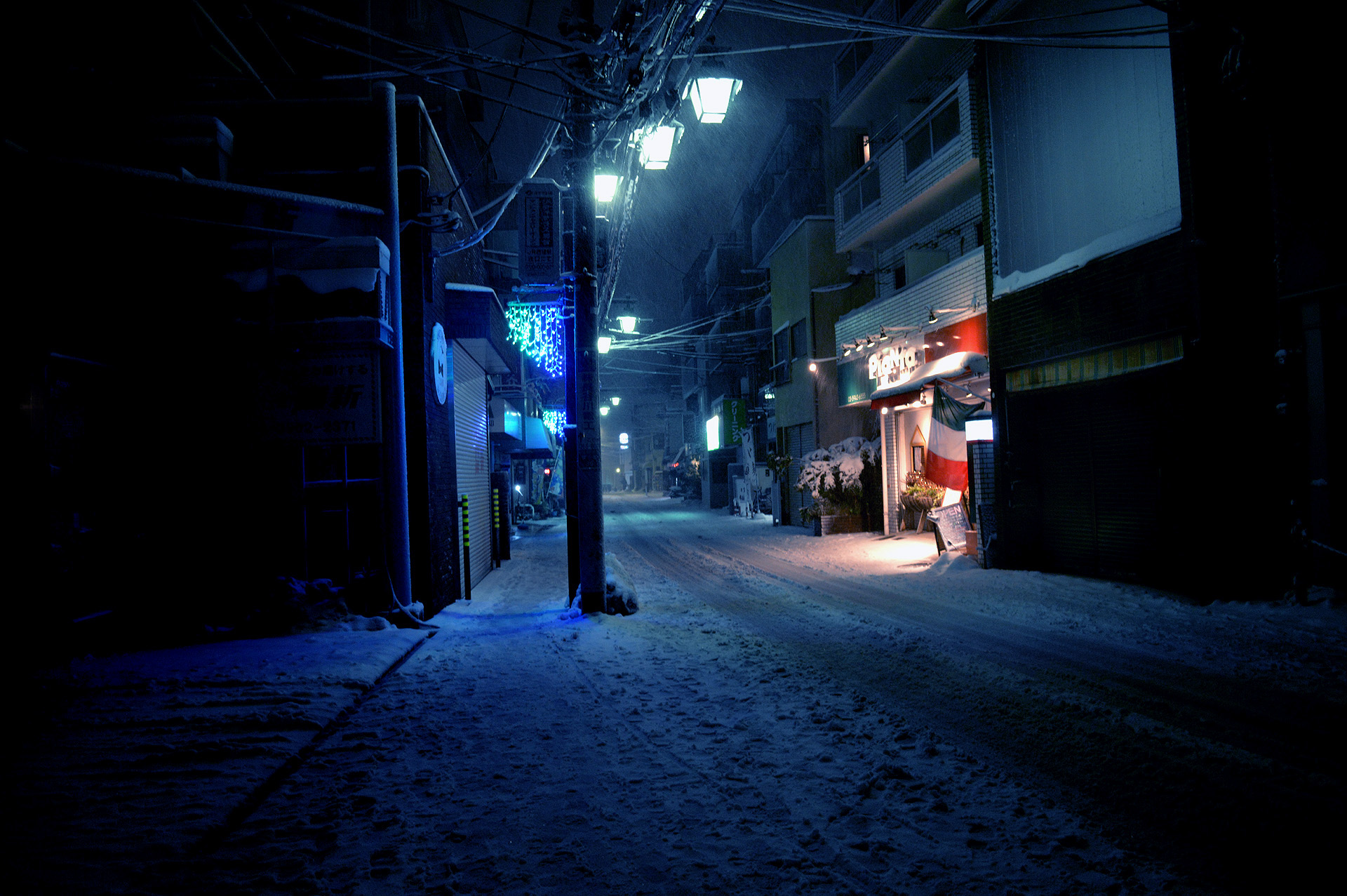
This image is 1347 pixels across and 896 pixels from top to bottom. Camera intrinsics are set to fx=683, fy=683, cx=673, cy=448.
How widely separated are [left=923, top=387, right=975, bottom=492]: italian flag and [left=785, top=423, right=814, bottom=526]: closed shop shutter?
26.2 feet

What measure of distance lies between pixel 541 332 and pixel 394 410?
434cm

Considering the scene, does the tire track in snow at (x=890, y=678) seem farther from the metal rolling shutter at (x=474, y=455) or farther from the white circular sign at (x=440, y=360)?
the white circular sign at (x=440, y=360)

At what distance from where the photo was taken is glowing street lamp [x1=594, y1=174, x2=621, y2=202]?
34.9ft

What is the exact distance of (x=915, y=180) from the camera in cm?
1770

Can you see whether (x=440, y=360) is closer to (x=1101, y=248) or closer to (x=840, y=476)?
(x=1101, y=248)

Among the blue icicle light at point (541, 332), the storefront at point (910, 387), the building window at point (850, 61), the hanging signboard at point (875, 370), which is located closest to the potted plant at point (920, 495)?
the storefront at point (910, 387)

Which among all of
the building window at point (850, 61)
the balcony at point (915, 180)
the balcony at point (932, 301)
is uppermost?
the building window at point (850, 61)

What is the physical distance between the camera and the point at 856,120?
75.0 ft

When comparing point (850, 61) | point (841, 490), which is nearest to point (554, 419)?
point (841, 490)

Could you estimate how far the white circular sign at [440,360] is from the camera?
10719 mm

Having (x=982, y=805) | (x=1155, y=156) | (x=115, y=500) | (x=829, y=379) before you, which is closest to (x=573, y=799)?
(x=982, y=805)

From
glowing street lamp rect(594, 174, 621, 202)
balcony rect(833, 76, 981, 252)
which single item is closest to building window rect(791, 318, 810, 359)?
balcony rect(833, 76, 981, 252)

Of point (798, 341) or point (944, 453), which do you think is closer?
point (944, 453)

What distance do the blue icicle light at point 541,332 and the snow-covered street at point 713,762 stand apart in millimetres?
6215
